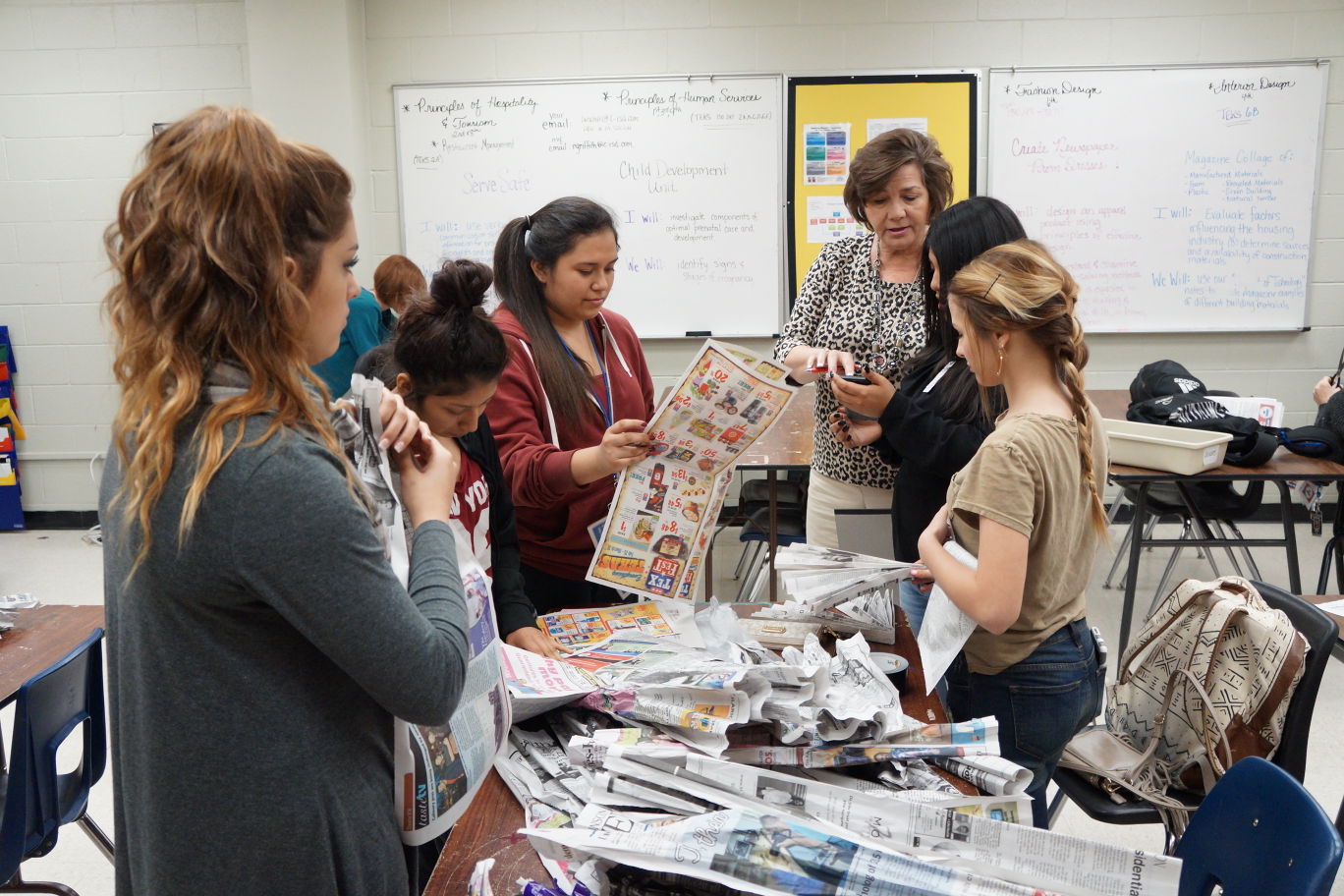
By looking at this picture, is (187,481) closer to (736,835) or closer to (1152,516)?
(736,835)

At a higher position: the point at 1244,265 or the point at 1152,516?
the point at 1244,265

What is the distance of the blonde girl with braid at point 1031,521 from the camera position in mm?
1400

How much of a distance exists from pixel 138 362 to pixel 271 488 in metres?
0.16

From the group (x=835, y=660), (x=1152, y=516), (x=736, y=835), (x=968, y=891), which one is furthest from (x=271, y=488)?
(x=1152, y=516)

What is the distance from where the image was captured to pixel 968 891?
3.01ft

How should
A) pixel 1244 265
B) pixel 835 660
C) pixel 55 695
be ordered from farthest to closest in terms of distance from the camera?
pixel 1244 265, pixel 55 695, pixel 835 660

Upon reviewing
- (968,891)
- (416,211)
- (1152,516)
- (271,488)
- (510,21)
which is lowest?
(1152,516)

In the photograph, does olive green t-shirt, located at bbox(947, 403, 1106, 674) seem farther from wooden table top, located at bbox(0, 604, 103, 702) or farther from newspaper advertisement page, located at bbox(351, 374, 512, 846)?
wooden table top, located at bbox(0, 604, 103, 702)

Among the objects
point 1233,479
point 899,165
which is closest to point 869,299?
point 899,165

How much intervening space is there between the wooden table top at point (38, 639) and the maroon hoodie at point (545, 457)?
104 cm

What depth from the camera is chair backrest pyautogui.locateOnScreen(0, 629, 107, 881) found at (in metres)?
1.82

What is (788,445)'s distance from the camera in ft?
11.8

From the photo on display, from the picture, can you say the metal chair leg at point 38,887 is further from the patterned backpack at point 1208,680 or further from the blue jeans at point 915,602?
the patterned backpack at point 1208,680

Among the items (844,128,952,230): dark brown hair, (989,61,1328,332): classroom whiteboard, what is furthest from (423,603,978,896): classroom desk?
(989,61,1328,332): classroom whiteboard
